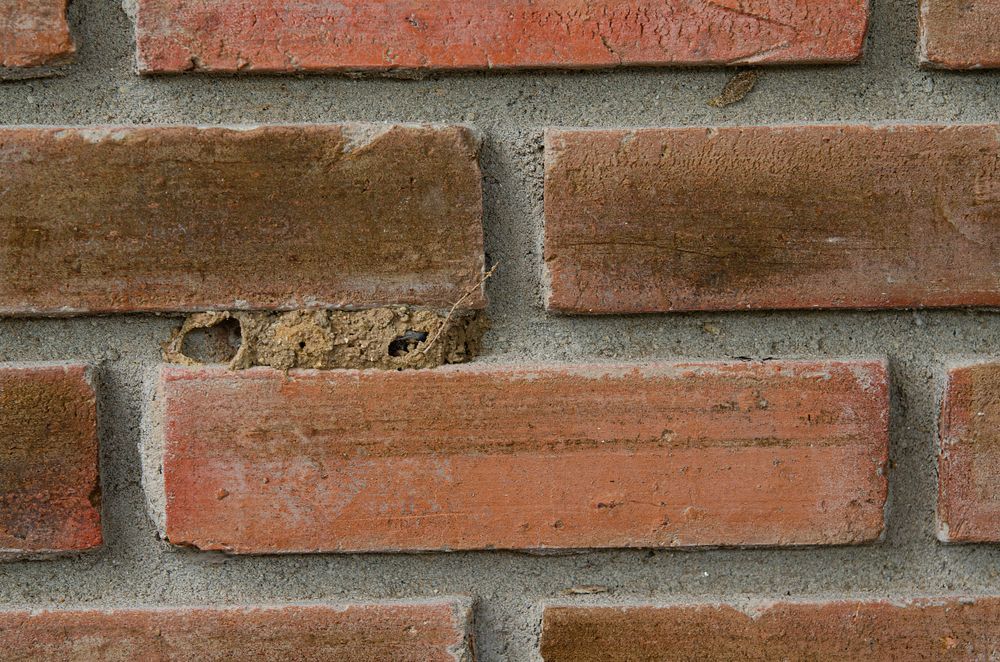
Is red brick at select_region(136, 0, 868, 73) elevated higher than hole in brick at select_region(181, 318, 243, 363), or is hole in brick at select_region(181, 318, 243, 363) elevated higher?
red brick at select_region(136, 0, 868, 73)

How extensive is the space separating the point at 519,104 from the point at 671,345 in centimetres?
20

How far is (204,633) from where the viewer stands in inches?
22.4

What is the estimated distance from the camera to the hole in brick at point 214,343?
1.82 ft

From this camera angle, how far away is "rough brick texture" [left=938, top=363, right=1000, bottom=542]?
1.80ft

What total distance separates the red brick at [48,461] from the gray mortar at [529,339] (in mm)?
12

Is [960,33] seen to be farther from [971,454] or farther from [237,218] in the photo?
[237,218]

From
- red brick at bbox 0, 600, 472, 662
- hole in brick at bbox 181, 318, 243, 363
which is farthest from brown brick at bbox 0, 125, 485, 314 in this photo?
red brick at bbox 0, 600, 472, 662

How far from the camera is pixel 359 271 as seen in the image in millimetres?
541

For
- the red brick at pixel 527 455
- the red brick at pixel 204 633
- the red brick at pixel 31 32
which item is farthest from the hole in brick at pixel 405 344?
the red brick at pixel 31 32

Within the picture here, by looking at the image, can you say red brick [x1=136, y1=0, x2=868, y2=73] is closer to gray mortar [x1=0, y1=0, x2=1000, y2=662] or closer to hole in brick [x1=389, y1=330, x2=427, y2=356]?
gray mortar [x1=0, y1=0, x2=1000, y2=662]

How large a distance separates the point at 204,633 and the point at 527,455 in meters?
0.27

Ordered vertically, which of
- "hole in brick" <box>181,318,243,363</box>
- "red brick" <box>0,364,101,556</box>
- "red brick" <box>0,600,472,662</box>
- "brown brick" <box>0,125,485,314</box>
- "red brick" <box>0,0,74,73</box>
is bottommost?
"red brick" <box>0,600,472,662</box>

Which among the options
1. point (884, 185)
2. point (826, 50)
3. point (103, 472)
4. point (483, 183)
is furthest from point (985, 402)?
point (103, 472)

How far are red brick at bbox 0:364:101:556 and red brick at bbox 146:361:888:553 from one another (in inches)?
2.2
